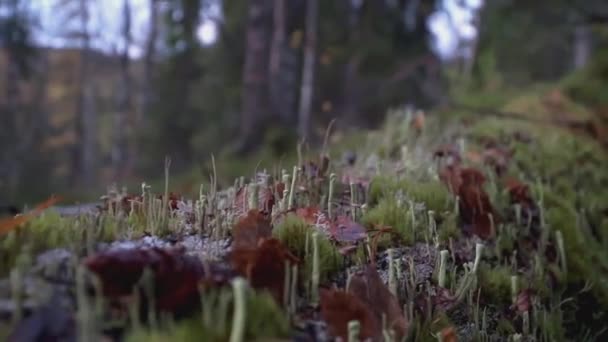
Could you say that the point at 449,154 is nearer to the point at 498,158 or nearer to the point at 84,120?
the point at 498,158

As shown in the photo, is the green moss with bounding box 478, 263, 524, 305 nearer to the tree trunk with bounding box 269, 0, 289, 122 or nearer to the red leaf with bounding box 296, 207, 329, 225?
the red leaf with bounding box 296, 207, 329, 225

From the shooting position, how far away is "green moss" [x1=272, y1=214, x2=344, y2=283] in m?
1.62

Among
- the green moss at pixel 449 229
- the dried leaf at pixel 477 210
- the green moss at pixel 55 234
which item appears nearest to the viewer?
the green moss at pixel 55 234

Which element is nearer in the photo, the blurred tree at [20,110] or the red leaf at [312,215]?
the red leaf at [312,215]

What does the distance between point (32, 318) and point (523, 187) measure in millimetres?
2368

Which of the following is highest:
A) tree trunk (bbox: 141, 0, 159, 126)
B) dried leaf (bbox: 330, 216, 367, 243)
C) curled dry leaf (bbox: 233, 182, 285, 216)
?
tree trunk (bbox: 141, 0, 159, 126)

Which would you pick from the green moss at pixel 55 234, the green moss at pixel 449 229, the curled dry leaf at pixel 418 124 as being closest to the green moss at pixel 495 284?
Answer: the green moss at pixel 449 229

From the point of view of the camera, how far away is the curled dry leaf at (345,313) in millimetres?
1320

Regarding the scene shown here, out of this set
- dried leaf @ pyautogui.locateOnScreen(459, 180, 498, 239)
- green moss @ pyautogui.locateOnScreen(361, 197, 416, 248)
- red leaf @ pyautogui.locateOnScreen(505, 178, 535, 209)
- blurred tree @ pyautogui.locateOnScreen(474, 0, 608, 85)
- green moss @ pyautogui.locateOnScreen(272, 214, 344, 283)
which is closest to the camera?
green moss @ pyautogui.locateOnScreen(272, 214, 344, 283)

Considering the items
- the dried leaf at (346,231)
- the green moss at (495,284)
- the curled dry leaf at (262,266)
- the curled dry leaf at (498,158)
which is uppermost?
the curled dry leaf at (498,158)

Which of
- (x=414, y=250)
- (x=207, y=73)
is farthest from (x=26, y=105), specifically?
(x=414, y=250)

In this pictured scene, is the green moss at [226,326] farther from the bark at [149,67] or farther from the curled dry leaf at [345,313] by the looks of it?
the bark at [149,67]

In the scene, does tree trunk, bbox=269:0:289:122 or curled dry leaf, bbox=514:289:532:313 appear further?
tree trunk, bbox=269:0:289:122

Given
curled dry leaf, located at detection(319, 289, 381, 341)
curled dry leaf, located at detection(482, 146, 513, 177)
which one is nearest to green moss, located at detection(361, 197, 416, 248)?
curled dry leaf, located at detection(319, 289, 381, 341)
